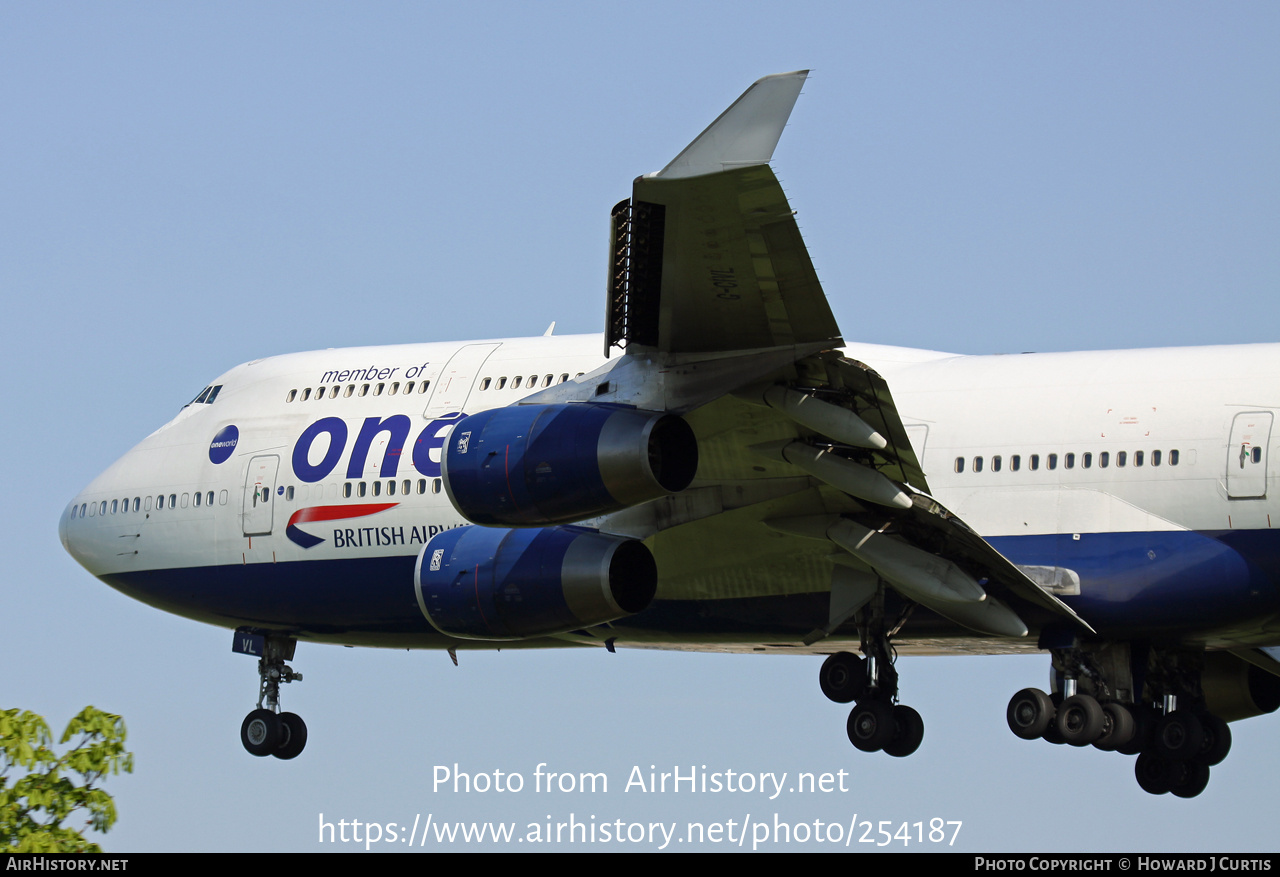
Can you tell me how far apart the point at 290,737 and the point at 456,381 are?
5737 millimetres

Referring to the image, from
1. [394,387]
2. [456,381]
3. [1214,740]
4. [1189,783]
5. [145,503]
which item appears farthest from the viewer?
[145,503]

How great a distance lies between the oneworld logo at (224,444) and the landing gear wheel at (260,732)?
140 inches

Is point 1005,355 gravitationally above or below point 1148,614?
above

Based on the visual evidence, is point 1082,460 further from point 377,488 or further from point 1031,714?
point 377,488

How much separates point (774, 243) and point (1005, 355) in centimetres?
701

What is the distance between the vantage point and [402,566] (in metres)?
24.2

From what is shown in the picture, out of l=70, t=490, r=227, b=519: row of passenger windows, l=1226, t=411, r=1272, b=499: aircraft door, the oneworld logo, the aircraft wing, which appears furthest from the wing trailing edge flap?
l=70, t=490, r=227, b=519: row of passenger windows

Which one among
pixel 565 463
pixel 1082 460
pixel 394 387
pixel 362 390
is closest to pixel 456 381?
pixel 394 387

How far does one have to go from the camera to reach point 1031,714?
21281mm

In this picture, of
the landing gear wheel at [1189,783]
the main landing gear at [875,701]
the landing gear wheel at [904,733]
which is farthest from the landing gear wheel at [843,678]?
the landing gear wheel at [1189,783]

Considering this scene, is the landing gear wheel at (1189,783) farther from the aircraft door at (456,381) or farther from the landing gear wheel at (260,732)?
the landing gear wheel at (260,732)

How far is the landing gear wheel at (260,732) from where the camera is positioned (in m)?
26.4
